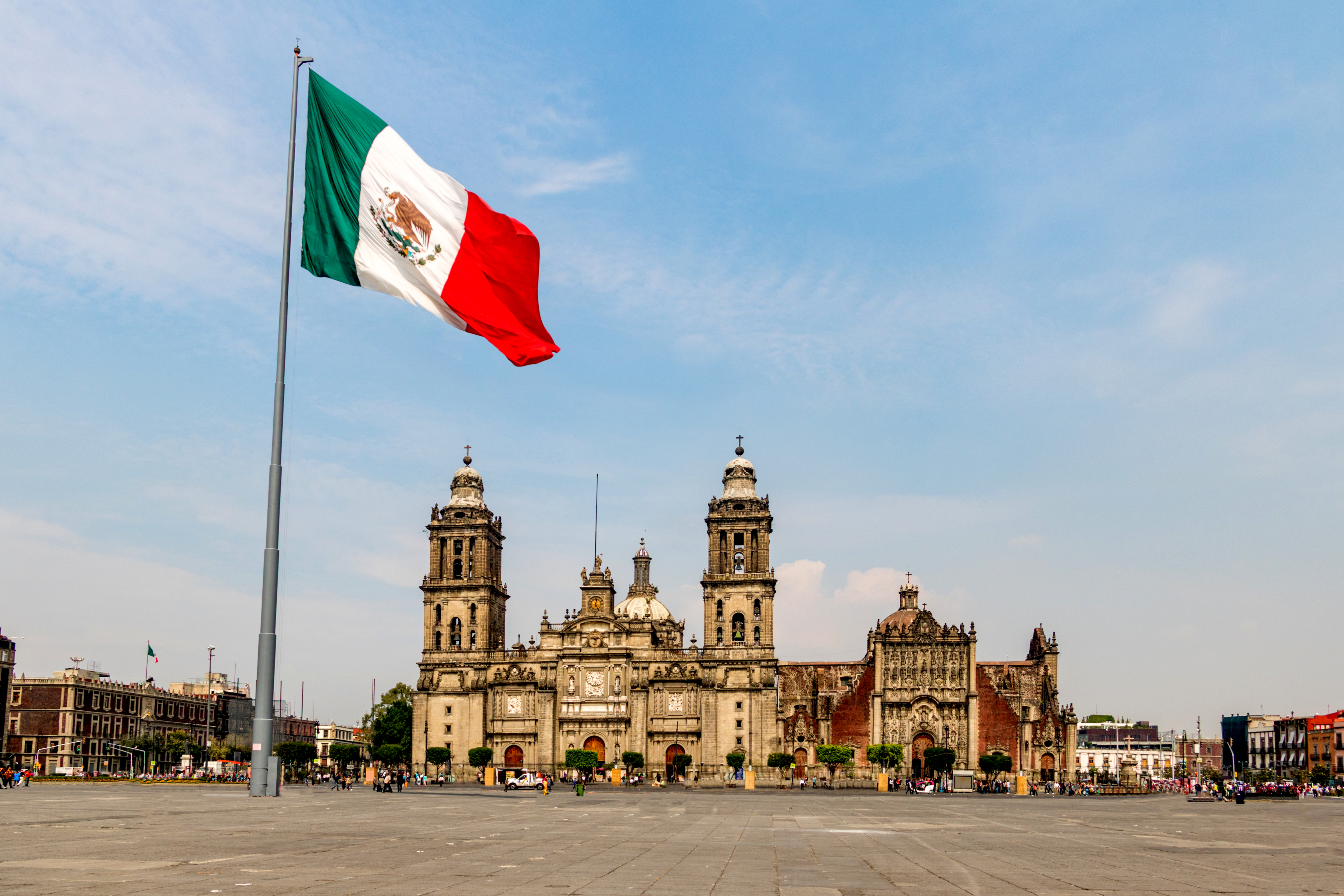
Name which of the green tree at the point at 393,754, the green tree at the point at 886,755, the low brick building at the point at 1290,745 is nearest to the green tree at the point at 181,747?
the green tree at the point at 393,754

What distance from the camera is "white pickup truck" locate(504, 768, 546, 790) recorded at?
7138 cm

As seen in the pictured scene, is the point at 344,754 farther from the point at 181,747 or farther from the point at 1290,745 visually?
the point at 1290,745

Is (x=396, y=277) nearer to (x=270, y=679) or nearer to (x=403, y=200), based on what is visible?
(x=403, y=200)

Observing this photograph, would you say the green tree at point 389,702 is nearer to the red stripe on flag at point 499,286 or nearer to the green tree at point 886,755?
the green tree at point 886,755

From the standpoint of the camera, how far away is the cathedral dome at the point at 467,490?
107062mm

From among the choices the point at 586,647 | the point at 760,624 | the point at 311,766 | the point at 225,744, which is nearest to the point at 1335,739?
the point at 760,624

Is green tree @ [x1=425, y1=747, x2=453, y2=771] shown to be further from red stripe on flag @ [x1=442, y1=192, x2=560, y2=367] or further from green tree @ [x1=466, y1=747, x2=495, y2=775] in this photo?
red stripe on flag @ [x1=442, y1=192, x2=560, y2=367]

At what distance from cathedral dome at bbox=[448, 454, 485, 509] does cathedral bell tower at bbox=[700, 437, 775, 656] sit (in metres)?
21.2

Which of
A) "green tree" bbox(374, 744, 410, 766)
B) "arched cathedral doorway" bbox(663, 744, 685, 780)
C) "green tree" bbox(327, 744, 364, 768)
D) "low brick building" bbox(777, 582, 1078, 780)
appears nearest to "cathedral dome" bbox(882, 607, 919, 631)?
"low brick building" bbox(777, 582, 1078, 780)

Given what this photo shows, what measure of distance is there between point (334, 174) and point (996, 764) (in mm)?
89015

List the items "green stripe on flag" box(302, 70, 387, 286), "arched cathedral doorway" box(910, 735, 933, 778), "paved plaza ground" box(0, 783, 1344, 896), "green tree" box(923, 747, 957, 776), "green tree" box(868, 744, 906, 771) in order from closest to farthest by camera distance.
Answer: "paved plaza ground" box(0, 783, 1344, 896) → "green stripe on flag" box(302, 70, 387, 286) → "green tree" box(923, 747, 957, 776) → "green tree" box(868, 744, 906, 771) → "arched cathedral doorway" box(910, 735, 933, 778)

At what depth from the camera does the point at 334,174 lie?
58.7 feet

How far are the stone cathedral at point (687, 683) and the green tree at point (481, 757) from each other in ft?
8.48

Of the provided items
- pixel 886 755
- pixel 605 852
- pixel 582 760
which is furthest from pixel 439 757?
pixel 605 852
